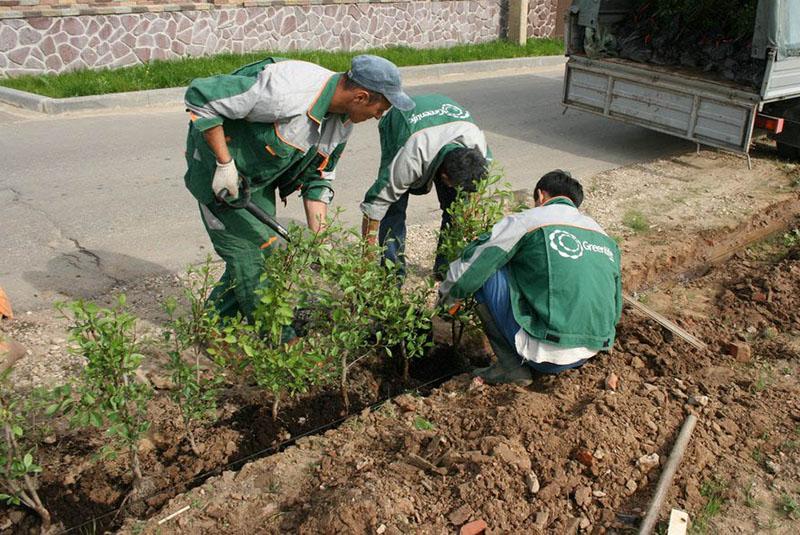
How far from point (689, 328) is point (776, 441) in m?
1.21

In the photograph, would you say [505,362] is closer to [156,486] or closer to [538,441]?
[538,441]

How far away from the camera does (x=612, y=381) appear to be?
408cm

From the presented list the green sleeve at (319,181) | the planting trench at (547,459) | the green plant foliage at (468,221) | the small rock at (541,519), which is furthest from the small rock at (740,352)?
the green sleeve at (319,181)

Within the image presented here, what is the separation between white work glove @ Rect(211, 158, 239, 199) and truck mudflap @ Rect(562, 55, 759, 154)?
6.40m

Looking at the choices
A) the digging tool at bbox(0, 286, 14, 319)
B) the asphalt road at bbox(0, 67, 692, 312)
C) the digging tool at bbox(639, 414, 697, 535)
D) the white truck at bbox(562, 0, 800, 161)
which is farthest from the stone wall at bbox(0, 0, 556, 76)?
the digging tool at bbox(639, 414, 697, 535)

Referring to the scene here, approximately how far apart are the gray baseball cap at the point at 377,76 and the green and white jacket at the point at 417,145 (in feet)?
2.86

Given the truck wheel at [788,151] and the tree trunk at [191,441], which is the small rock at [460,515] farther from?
the truck wheel at [788,151]

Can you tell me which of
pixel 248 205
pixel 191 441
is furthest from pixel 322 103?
pixel 191 441

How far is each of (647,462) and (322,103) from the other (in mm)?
2235

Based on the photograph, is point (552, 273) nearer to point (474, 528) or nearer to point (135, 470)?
point (474, 528)

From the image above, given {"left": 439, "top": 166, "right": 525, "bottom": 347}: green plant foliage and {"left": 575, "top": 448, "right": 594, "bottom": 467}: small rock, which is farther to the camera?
{"left": 439, "top": 166, "right": 525, "bottom": 347}: green plant foliage

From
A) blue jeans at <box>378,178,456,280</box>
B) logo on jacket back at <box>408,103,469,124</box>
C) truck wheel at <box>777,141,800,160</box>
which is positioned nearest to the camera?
logo on jacket back at <box>408,103,469,124</box>

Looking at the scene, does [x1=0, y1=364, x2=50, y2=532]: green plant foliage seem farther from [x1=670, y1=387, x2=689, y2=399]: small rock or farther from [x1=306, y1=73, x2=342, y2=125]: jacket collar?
[x1=670, y1=387, x2=689, y2=399]: small rock

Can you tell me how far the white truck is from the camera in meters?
7.96
